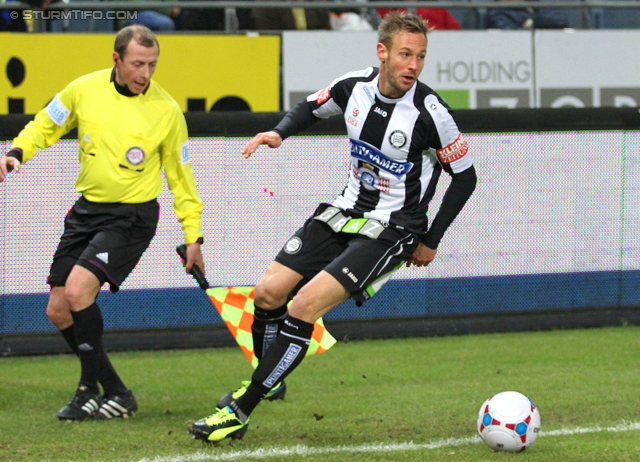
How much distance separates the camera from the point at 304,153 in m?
8.07

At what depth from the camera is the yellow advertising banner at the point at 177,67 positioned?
8414mm

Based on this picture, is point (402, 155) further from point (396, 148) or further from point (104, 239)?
point (104, 239)

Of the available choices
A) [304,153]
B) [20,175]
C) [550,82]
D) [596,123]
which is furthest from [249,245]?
[550,82]

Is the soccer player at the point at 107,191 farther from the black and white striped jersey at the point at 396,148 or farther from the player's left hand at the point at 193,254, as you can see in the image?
the black and white striped jersey at the point at 396,148

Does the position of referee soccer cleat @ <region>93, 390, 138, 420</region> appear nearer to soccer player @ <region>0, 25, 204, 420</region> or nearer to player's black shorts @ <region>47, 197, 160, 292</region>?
soccer player @ <region>0, 25, 204, 420</region>

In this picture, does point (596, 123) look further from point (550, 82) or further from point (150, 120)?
point (150, 120)

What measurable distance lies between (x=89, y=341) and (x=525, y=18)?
602cm

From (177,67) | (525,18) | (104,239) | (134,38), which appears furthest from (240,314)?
(525,18)

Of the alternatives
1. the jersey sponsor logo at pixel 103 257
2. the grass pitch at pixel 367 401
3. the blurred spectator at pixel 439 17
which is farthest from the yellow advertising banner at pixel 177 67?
the jersey sponsor logo at pixel 103 257

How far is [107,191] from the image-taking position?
228 inches

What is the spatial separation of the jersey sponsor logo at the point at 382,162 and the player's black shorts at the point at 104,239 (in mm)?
1362

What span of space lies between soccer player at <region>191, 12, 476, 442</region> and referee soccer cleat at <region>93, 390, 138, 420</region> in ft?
2.10

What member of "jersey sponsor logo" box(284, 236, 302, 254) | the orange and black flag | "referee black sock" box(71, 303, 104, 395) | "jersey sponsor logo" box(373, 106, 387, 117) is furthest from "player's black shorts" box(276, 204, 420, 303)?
"referee black sock" box(71, 303, 104, 395)

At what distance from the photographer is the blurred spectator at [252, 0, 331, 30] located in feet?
30.2
